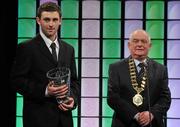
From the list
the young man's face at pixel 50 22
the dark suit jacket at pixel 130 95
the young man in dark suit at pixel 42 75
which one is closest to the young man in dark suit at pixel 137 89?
the dark suit jacket at pixel 130 95

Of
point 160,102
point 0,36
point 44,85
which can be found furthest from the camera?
point 0,36

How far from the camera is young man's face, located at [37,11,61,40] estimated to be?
12.8ft

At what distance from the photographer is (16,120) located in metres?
6.16

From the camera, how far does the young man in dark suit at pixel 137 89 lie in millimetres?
4488

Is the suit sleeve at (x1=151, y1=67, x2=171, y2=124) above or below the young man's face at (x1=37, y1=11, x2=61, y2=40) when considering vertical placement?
below

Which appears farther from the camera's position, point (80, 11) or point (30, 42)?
point (80, 11)

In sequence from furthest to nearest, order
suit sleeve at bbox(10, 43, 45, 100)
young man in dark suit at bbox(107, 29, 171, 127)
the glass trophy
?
young man in dark suit at bbox(107, 29, 171, 127)
suit sleeve at bbox(10, 43, 45, 100)
the glass trophy

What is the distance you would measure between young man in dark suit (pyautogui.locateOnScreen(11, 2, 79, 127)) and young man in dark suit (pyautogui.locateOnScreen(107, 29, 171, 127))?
0.68 meters

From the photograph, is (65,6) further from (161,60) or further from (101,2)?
(161,60)

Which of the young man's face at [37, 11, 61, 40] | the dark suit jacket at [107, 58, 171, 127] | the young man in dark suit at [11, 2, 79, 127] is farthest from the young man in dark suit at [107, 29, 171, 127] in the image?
the young man's face at [37, 11, 61, 40]

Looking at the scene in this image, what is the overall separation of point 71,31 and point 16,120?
3.79 ft

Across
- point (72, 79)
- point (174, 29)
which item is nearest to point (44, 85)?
point (72, 79)

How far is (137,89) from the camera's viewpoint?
453 cm

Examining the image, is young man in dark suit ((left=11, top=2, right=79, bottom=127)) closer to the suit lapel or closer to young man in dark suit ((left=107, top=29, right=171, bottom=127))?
young man in dark suit ((left=107, top=29, right=171, bottom=127))
